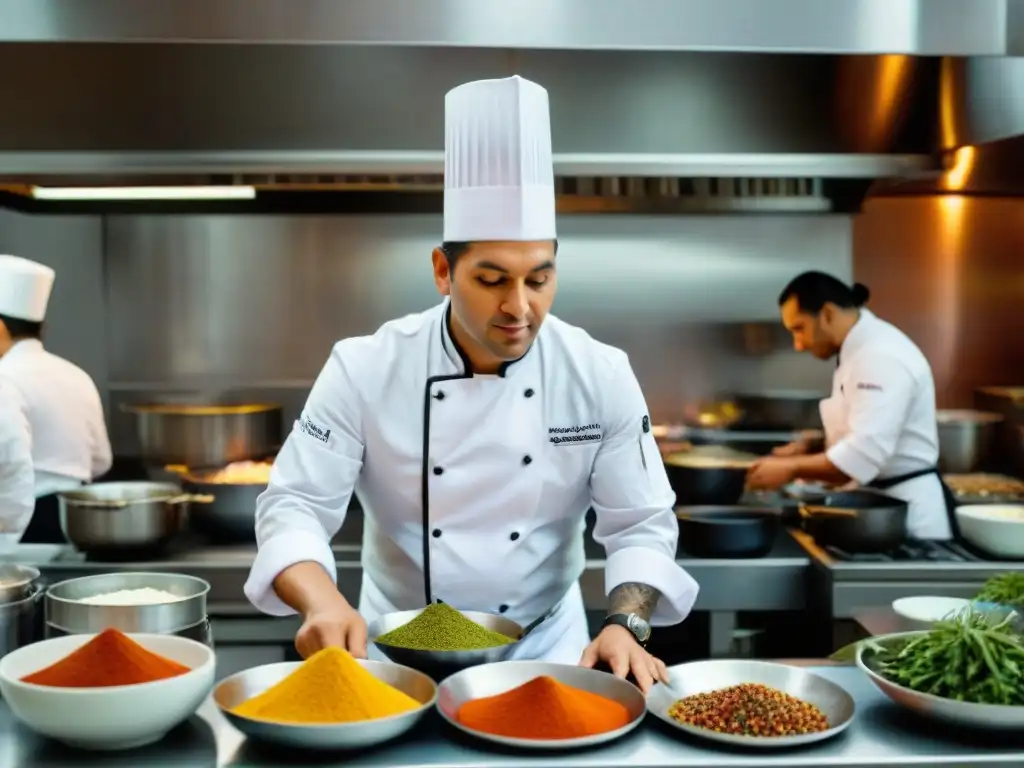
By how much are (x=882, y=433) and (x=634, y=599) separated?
210 cm

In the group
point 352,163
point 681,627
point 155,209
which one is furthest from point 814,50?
point 155,209

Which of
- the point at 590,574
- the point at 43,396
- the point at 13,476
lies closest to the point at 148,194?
the point at 43,396

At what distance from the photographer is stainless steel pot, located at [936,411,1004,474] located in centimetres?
474

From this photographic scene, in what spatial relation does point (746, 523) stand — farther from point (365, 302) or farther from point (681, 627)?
point (365, 302)

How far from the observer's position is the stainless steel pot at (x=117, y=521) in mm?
3127

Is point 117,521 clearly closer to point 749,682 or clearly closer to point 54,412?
point 54,412

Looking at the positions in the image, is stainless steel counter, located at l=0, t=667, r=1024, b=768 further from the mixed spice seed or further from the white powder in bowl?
the white powder in bowl

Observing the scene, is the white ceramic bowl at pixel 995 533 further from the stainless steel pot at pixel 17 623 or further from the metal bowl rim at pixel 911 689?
the stainless steel pot at pixel 17 623

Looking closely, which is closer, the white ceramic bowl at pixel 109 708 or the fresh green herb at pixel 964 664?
the white ceramic bowl at pixel 109 708

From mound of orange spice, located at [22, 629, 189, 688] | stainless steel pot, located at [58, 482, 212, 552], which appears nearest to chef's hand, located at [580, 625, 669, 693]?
mound of orange spice, located at [22, 629, 189, 688]

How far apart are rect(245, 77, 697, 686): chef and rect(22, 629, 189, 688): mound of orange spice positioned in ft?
1.78

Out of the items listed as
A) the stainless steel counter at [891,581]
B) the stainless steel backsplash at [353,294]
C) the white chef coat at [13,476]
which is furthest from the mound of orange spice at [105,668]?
the stainless steel backsplash at [353,294]

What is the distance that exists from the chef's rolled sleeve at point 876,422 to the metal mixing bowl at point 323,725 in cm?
261

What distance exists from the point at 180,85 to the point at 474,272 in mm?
2758
